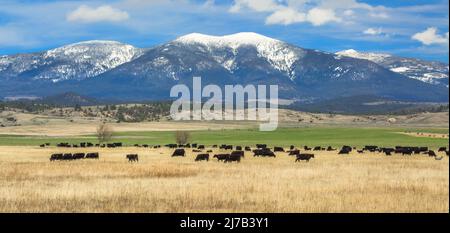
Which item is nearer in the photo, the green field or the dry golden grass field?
the dry golden grass field

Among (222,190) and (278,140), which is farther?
(278,140)

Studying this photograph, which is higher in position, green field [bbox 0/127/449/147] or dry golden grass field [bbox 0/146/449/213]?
dry golden grass field [bbox 0/146/449/213]

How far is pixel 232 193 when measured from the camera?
77.4ft

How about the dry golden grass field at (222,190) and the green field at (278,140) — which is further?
the green field at (278,140)

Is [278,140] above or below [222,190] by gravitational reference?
below

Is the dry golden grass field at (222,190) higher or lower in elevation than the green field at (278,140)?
higher

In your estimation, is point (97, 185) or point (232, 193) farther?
point (97, 185)
